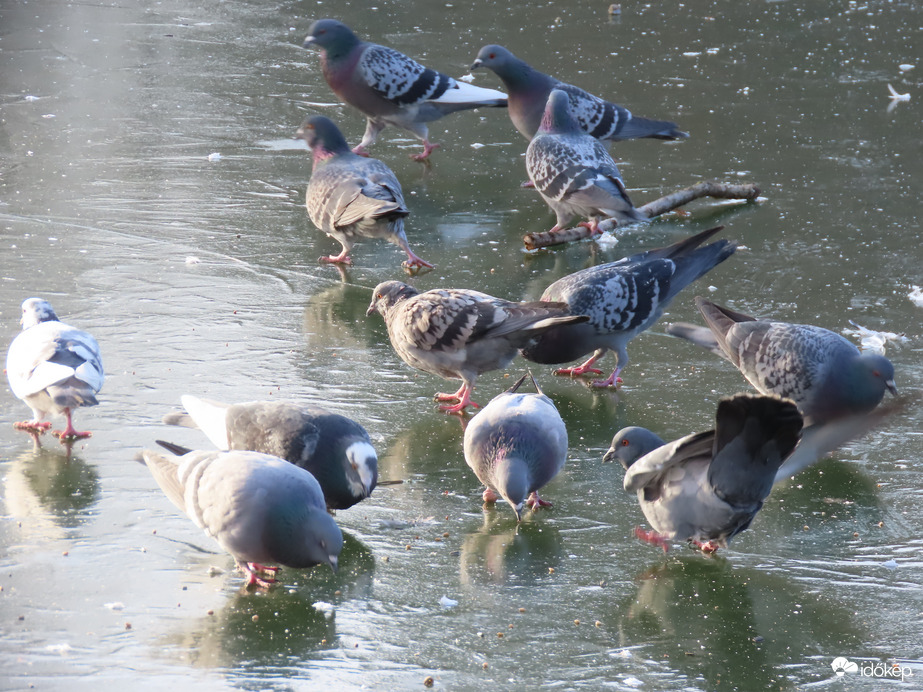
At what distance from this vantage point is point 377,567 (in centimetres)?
365

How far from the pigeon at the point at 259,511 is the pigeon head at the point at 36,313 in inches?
58.8

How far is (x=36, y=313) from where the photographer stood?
4.65m

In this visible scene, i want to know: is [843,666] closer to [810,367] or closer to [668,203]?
[810,367]

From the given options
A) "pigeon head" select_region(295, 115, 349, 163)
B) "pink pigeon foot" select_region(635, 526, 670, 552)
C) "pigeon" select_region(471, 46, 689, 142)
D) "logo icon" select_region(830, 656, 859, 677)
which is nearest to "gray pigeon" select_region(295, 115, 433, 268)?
"pigeon head" select_region(295, 115, 349, 163)

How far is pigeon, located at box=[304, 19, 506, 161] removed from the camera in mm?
8227

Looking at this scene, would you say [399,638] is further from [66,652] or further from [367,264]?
[367,264]

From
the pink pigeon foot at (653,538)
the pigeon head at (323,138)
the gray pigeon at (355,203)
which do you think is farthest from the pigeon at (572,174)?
the pink pigeon foot at (653,538)

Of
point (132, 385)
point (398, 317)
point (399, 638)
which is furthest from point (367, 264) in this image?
point (399, 638)

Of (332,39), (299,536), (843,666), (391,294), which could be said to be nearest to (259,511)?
(299,536)

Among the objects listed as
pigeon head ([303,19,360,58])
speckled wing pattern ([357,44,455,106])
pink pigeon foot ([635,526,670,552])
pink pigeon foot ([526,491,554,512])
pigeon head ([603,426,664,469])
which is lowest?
pink pigeon foot ([526,491,554,512])

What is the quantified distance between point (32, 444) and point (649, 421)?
2.76 m

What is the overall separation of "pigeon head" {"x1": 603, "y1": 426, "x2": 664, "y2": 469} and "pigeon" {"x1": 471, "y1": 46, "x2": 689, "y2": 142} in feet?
14.1

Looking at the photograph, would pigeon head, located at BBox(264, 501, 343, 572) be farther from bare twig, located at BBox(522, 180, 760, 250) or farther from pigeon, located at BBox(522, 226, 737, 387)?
bare twig, located at BBox(522, 180, 760, 250)

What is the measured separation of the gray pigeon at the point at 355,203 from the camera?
6.28 m
